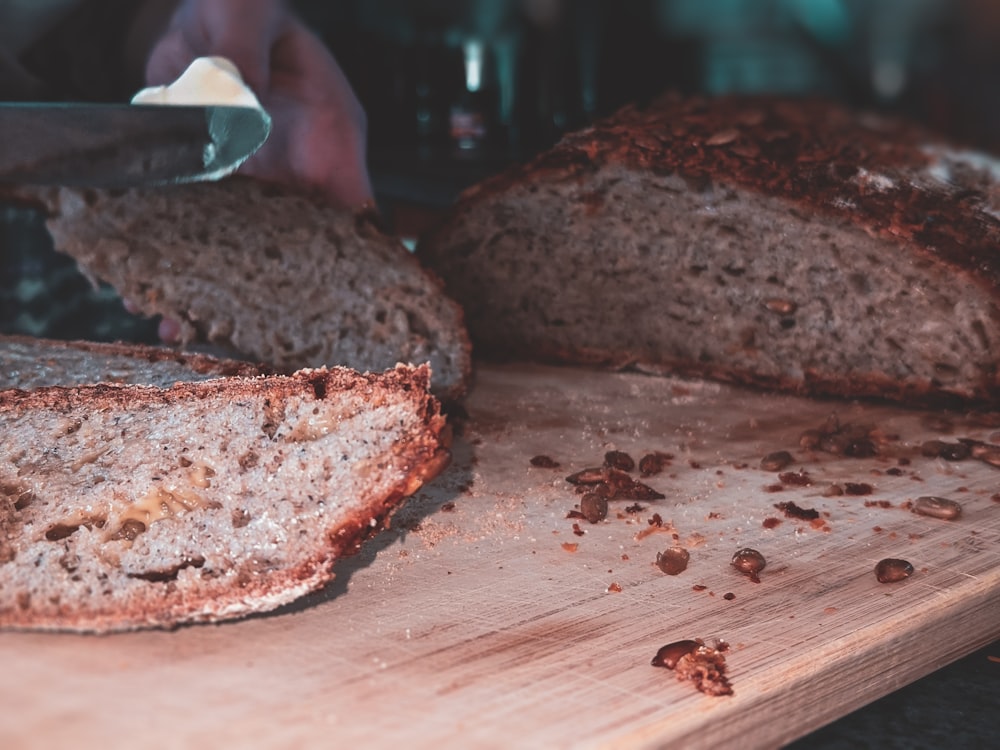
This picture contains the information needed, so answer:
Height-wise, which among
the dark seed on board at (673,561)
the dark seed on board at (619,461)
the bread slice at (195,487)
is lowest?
the dark seed on board at (619,461)

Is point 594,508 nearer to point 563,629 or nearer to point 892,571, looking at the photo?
point 563,629

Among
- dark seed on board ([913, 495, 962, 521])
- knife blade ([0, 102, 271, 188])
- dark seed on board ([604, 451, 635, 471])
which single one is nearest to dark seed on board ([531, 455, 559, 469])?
dark seed on board ([604, 451, 635, 471])

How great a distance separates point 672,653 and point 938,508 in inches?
37.2

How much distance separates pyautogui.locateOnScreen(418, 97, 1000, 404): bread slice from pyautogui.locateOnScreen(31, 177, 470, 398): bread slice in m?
0.49

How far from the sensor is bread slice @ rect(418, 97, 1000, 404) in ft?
9.49

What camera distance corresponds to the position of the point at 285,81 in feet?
9.87

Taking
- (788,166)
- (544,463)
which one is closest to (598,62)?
(788,166)

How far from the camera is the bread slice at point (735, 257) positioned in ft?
9.49

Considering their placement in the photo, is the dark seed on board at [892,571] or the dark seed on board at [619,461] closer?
the dark seed on board at [892,571]

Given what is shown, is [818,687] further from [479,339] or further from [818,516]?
[479,339]

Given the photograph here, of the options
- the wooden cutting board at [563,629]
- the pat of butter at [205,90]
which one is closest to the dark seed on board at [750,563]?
the wooden cutting board at [563,629]

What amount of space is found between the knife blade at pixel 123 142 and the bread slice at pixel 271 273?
0.45 meters

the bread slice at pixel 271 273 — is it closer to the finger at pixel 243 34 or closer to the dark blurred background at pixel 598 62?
the dark blurred background at pixel 598 62

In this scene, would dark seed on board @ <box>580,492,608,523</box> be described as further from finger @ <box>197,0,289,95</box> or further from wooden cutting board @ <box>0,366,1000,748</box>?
finger @ <box>197,0,289,95</box>
